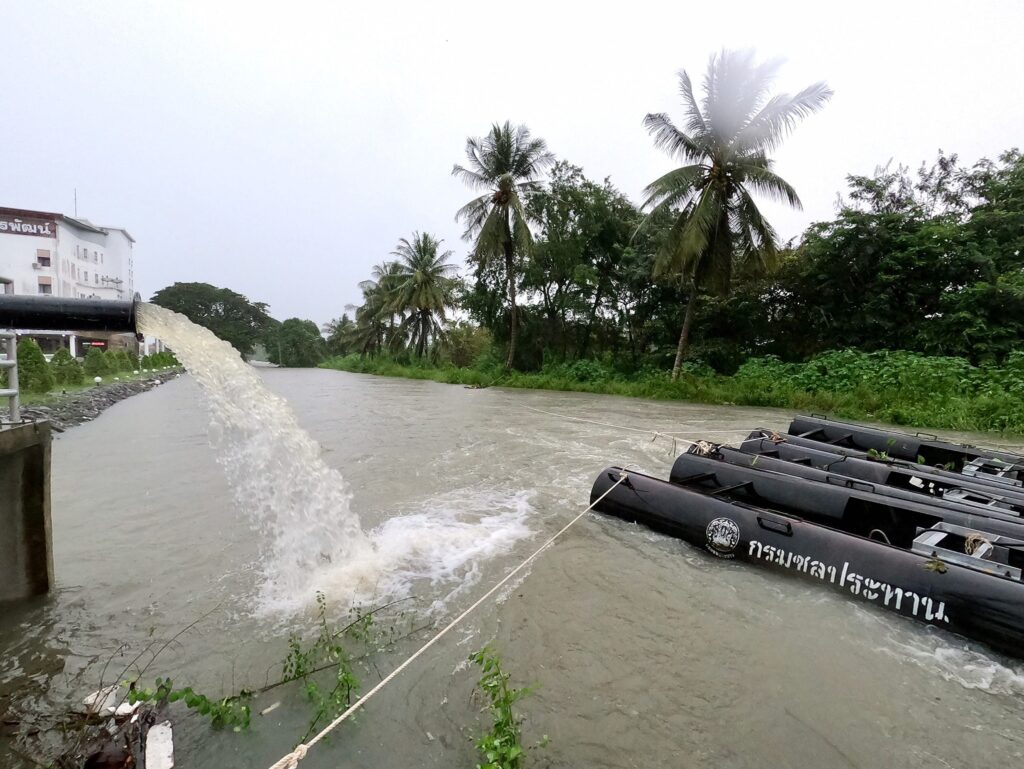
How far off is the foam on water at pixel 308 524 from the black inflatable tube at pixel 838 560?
127cm

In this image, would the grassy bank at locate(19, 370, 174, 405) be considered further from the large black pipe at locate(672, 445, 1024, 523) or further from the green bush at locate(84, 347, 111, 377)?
the large black pipe at locate(672, 445, 1024, 523)

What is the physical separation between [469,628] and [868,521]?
3.29m

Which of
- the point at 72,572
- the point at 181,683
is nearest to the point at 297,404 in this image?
the point at 72,572

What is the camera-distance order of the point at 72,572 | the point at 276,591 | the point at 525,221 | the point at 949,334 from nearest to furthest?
the point at 276,591, the point at 72,572, the point at 949,334, the point at 525,221

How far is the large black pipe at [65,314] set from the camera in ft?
7.42

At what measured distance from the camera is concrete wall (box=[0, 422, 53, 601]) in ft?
10.7

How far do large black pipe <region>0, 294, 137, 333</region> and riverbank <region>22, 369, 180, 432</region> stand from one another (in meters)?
8.66

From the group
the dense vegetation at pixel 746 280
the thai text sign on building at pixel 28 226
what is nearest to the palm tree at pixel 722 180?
the dense vegetation at pixel 746 280

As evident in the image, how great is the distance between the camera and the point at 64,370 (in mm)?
17703

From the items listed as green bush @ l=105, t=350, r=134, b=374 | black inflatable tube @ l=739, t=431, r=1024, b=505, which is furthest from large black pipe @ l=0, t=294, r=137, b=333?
green bush @ l=105, t=350, r=134, b=374

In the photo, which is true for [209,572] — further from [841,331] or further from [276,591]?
[841,331]

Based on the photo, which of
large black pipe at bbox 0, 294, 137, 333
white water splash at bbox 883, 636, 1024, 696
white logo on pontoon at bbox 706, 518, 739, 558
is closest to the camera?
large black pipe at bbox 0, 294, 137, 333

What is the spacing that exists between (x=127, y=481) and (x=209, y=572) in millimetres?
3884

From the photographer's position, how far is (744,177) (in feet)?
50.6
